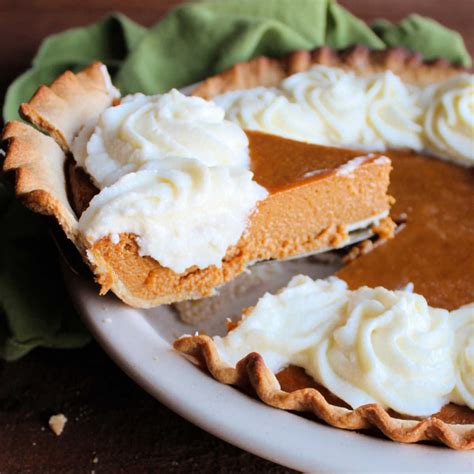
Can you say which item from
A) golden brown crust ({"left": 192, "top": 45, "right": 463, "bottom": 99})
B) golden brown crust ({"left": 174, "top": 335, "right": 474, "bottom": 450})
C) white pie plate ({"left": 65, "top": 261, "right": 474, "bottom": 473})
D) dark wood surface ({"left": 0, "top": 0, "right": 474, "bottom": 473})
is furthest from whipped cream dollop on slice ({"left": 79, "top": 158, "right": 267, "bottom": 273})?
golden brown crust ({"left": 192, "top": 45, "right": 463, "bottom": 99})

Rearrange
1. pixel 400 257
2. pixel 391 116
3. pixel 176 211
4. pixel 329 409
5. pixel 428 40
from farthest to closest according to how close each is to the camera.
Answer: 1. pixel 428 40
2. pixel 391 116
3. pixel 400 257
4. pixel 176 211
5. pixel 329 409

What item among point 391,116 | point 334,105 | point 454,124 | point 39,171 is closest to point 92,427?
point 39,171

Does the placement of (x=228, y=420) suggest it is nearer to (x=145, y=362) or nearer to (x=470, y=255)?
(x=145, y=362)

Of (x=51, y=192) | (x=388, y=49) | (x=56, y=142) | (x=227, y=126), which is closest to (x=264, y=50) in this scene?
(x=388, y=49)

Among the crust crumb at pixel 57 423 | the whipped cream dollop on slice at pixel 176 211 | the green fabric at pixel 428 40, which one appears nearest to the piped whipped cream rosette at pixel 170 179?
the whipped cream dollop on slice at pixel 176 211

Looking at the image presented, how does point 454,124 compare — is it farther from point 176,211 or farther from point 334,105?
point 176,211

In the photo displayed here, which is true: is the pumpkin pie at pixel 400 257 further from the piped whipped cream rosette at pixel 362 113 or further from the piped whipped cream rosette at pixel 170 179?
the piped whipped cream rosette at pixel 170 179
